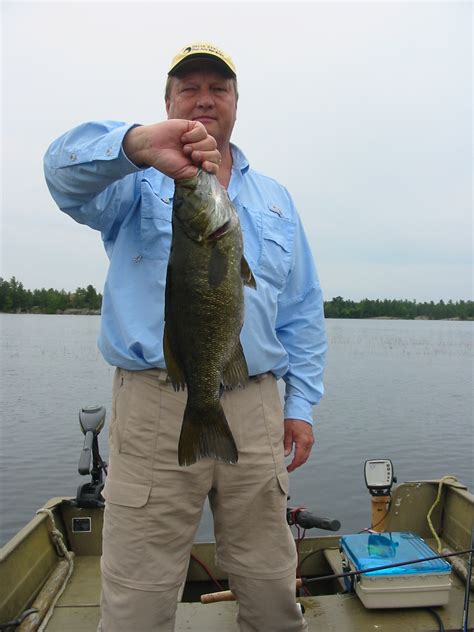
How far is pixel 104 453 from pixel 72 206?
10269 millimetres

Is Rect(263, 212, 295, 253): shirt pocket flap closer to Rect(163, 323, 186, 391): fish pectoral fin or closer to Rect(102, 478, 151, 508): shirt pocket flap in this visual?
Rect(163, 323, 186, 391): fish pectoral fin

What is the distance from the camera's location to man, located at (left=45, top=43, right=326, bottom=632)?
101 inches

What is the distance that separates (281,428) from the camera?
3002 mm

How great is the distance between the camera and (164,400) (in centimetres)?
265

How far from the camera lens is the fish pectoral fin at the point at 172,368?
2465 millimetres

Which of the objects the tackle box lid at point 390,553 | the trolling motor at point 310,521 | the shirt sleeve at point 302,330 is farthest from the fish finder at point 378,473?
the shirt sleeve at point 302,330

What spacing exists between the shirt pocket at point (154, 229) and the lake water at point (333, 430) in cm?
662

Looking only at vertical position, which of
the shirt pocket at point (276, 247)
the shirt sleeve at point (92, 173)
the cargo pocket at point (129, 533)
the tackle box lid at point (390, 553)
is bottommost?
the tackle box lid at point (390, 553)

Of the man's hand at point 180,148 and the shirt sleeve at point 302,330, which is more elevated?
the man's hand at point 180,148

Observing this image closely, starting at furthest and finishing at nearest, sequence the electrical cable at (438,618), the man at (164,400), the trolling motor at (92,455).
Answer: the trolling motor at (92,455), the electrical cable at (438,618), the man at (164,400)

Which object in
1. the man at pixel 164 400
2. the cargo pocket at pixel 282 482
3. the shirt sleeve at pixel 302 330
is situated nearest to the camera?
the man at pixel 164 400

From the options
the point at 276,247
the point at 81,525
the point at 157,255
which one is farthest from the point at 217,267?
the point at 81,525

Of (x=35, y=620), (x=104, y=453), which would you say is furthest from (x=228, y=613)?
(x=104, y=453)

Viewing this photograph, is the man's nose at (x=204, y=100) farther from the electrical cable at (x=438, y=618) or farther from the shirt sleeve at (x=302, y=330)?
the electrical cable at (x=438, y=618)
